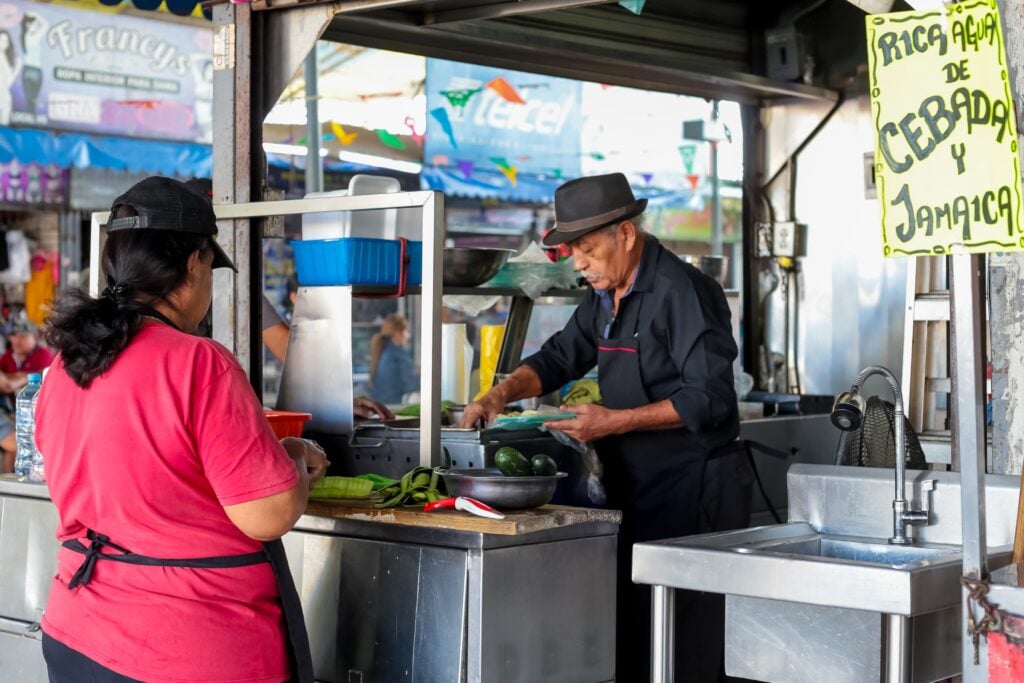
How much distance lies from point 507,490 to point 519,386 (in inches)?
50.0

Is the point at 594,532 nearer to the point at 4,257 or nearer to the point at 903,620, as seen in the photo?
the point at 903,620

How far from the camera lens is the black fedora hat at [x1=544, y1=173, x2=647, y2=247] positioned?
12.6 feet

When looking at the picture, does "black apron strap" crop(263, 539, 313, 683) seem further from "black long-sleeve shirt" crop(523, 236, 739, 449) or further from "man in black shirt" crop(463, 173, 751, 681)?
"black long-sleeve shirt" crop(523, 236, 739, 449)

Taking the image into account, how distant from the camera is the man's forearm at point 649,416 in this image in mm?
3756

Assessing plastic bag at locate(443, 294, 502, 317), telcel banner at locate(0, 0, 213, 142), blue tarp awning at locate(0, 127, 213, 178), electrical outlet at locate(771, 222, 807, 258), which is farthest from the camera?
telcel banner at locate(0, 0, 213, 142)

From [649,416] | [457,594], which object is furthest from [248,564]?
[649,416]

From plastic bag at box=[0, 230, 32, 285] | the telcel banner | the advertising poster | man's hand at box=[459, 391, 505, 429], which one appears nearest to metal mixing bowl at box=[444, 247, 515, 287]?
man's hand at box=[459, 391, 505, 429]

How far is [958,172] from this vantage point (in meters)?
2.20

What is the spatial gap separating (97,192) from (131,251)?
7.77 m

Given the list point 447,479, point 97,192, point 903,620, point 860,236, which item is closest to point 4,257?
point 97,192

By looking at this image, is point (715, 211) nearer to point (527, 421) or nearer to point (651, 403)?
point (651, 403)

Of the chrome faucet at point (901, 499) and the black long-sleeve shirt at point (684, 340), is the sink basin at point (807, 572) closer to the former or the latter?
the chrome faucet at point (901, 499)

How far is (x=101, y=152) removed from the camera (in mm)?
A: 9609

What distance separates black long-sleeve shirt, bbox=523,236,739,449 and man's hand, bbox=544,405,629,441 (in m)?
0.19
